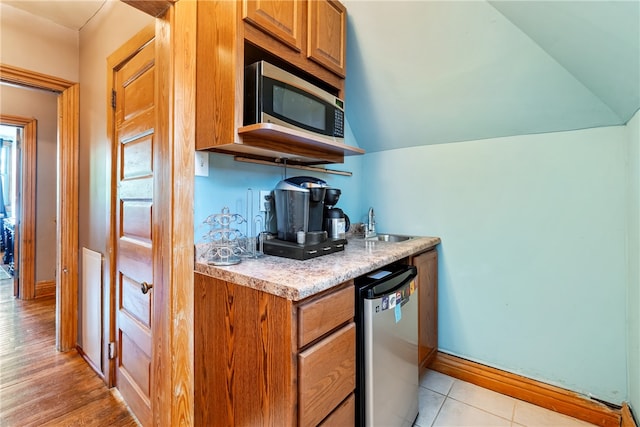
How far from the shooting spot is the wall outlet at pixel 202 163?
1.26 meters

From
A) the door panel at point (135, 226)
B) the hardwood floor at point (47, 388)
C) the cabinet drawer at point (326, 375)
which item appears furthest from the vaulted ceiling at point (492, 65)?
the hardwood floor at point (47, 388)

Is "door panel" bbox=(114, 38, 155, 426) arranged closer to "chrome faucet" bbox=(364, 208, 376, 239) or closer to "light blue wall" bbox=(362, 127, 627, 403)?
"chrome faucet" bbox=(364, 208, 376, 239)

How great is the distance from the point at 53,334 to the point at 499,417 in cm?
341

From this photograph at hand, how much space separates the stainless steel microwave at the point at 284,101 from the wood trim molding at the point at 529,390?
5.73ft

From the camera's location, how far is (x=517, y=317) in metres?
1.74

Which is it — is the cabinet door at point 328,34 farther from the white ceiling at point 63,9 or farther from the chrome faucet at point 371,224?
the white ceiling at point 63,9

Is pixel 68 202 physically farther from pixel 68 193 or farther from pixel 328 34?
pixel 328 34

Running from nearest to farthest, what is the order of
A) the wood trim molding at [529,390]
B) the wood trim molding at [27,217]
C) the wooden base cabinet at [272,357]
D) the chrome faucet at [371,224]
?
the wooden base cabinet at [272,357]
the wood trim molding at [529,390]
the chrome faucet at [371,224]
the wood trim molding at [27,217]

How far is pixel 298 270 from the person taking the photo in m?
1.06

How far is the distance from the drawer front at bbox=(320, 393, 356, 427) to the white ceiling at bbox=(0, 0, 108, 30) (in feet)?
8.52

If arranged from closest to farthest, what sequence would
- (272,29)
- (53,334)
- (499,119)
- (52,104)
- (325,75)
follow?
(272,29)
(325,75)
(499,119)
(53,334)
(52,104)

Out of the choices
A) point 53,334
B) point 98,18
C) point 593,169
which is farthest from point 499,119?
point 53,334

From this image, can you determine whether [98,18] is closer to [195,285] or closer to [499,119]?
[195,285]

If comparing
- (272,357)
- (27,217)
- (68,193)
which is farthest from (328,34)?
(27,217)
